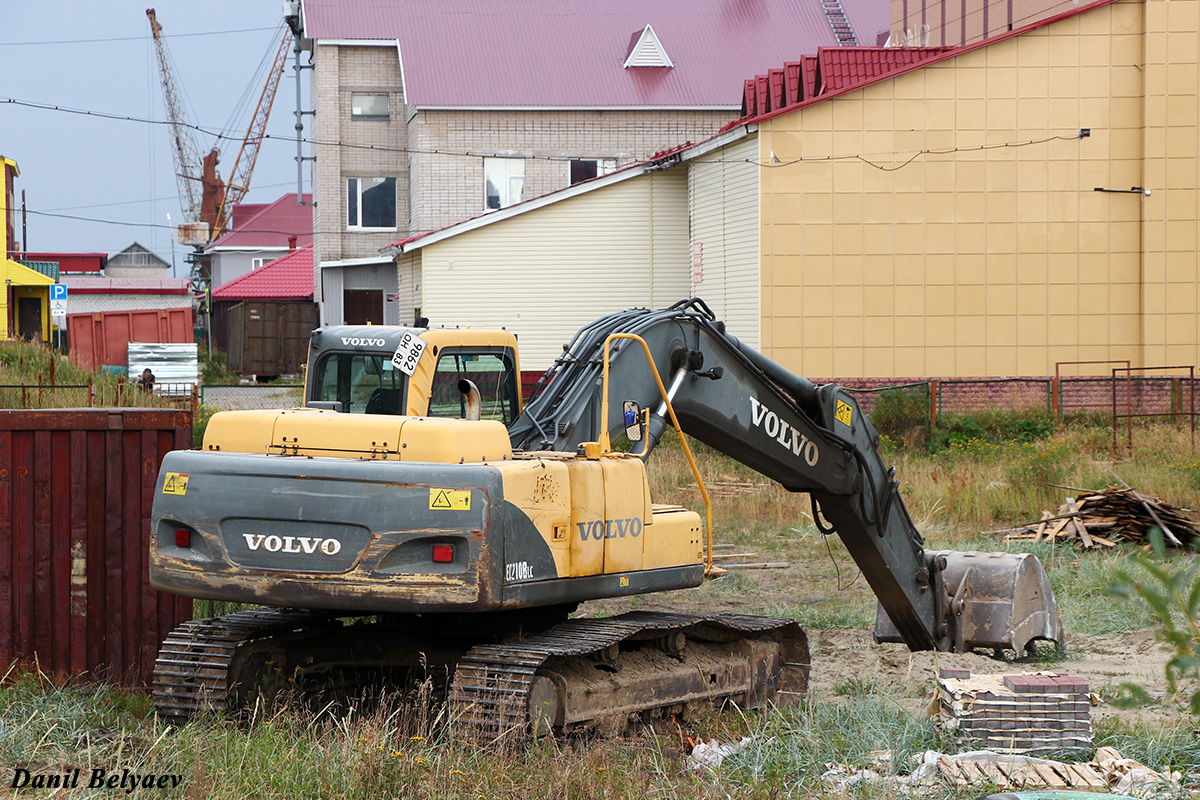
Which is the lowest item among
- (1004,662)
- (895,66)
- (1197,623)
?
(1004,662)

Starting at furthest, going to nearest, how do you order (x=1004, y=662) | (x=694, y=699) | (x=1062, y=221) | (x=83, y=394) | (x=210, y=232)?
1. (x=210, y=232)
2. (x=1062, y=221)
3. (x=83, y=394)
4. (x=1004, y=662)
5. (x=694, y=699)

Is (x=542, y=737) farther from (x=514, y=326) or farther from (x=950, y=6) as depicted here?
(x=950, y=6)

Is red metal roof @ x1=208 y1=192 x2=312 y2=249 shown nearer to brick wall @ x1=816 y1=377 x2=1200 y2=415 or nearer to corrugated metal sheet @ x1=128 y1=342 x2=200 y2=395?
corrugated metal sheet @ x1=128 y1=342 x2=200 y2=395

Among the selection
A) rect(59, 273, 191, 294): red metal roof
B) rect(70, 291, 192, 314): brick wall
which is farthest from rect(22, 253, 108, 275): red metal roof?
rect(70, 291, 192, 314): brick wall

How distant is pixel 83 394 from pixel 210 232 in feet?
260

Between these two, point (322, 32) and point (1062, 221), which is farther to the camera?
point (322, 32)

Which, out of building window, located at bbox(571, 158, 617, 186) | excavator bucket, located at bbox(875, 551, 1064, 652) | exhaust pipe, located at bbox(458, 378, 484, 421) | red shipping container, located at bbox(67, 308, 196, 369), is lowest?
excavator bucket, located at bbox(875, 551, 1064, 652)

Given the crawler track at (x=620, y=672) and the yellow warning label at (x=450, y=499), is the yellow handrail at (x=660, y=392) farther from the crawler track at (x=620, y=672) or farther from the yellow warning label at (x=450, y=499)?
the yellow warning label at (x=450, y=499)

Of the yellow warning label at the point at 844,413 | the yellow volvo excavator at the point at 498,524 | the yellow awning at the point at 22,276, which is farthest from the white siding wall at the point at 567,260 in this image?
the yellow warning label at the point at 844,413

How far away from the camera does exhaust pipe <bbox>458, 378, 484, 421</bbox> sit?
24.6 feet

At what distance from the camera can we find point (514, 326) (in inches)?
1219

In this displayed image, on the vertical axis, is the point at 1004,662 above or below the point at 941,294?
below

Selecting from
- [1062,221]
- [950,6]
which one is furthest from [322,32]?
[1062,221]

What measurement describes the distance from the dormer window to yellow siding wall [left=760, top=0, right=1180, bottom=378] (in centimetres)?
1637
